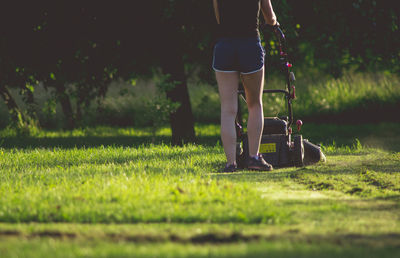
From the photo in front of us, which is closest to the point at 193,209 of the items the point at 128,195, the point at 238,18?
the point at 128,195

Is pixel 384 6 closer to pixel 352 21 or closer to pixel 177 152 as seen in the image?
pixel 352 21

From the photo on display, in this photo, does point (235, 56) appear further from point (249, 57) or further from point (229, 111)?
point (229, 111)

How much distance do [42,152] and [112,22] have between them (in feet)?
14.8

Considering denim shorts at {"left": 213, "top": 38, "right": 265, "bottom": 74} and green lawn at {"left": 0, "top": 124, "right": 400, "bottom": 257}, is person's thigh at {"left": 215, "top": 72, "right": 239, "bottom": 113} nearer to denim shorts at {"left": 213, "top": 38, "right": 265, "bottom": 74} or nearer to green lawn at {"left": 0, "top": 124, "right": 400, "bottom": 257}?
denim shorts at {"left": 213, "top": 38, "right": 265, "bottom": 74}

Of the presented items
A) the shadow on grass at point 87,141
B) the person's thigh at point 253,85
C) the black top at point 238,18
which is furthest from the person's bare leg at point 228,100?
the shadow on grass at point 87,141

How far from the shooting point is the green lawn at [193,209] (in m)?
3.30

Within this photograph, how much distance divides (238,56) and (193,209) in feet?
7.09

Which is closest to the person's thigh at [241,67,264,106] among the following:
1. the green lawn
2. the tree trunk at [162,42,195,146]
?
the green lawn

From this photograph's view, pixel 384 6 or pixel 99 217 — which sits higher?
pixel 384 6

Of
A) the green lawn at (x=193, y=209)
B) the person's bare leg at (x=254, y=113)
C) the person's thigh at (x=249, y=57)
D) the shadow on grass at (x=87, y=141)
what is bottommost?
the shadow on grass at (x=87, y=141)

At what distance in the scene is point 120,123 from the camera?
20688mm

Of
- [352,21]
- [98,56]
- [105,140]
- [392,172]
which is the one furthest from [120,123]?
[392,172]

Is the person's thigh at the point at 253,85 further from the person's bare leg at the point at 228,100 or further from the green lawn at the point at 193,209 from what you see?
the green lawn at the point at 193,209

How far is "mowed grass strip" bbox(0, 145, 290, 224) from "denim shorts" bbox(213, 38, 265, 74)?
113cm
